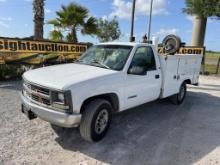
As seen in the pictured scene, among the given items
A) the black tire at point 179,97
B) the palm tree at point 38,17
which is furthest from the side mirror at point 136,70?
the palm tree at point 38,17

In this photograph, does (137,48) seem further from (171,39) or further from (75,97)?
(171,39)

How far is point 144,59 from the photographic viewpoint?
564cm

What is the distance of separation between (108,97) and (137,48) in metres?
1.42

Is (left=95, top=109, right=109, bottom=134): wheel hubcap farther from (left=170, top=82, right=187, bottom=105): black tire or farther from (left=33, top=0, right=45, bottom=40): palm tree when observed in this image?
(left=33, top=0, right=45, bottom=40): palm tree

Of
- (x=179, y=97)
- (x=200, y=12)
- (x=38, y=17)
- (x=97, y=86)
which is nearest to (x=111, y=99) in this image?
(x=97, y=86)

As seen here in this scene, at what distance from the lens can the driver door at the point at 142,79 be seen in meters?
5.01

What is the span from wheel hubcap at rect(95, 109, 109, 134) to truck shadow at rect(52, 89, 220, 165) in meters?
0.24

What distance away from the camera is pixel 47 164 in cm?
376

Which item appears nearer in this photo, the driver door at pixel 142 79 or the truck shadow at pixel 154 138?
the truck shadow at pixel 154 138

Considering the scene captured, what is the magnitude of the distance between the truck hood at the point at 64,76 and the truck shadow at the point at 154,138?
1.21m

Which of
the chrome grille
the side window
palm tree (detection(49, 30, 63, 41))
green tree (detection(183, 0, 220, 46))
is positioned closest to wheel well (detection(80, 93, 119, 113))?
the chrome grille

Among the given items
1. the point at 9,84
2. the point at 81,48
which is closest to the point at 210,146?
the point at 9,84

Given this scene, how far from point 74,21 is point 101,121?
12115 mm

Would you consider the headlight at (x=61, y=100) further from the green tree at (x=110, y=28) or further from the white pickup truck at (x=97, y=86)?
the green tree at (x=110, y=28)
